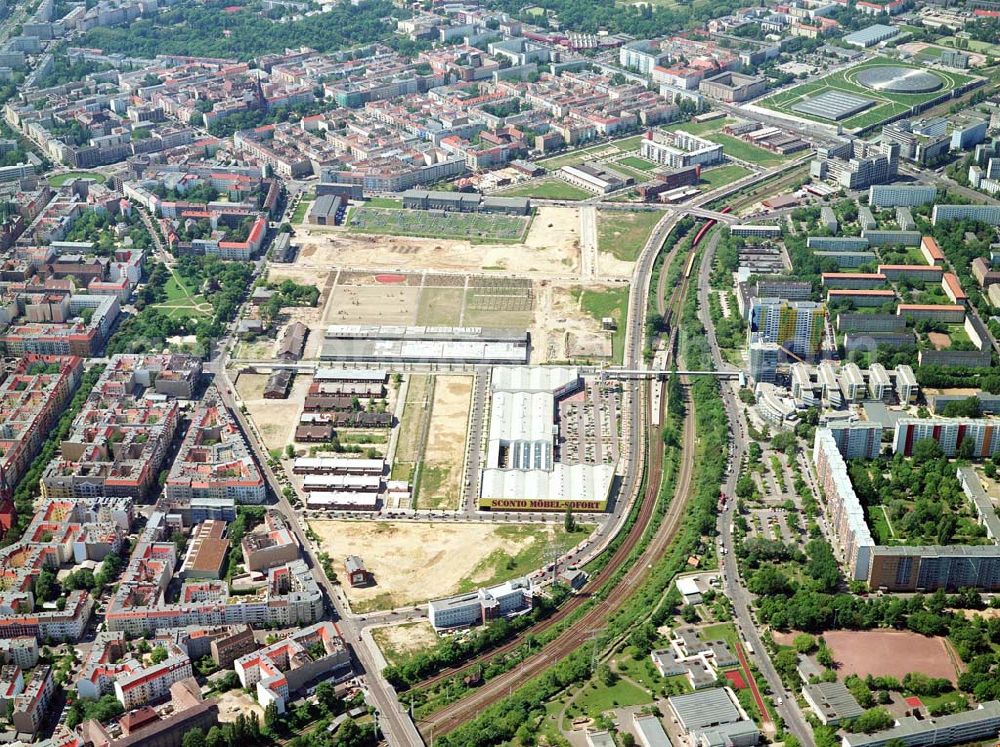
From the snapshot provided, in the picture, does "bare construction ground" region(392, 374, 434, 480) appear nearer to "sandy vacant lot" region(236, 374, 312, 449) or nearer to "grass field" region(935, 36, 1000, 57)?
"sandy vacant lot" region(236, 374, 312, 449)

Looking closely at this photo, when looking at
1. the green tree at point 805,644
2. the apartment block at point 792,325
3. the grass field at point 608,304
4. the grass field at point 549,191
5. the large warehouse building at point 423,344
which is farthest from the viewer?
the grass field at point 549,191

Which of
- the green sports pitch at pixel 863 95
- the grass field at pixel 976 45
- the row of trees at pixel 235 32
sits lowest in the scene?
the green sports pitch at pixel 863 95

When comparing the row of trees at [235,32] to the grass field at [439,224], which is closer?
the grass field at [439,224]

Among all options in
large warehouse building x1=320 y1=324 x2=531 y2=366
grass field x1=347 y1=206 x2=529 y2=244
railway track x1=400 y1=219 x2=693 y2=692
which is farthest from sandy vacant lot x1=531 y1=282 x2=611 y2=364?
railway track x1=400 y1=219 x2=693 y2=692

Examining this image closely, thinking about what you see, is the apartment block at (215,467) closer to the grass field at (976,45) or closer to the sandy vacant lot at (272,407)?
the sandy vacant lot at (272,407)

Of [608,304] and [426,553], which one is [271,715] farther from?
[608,304]

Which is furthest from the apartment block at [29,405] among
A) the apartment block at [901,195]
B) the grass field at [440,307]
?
the apartment block at [901,195]

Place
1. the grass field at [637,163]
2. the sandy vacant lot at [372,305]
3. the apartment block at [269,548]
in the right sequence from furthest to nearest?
the grass field at [637,163]
the sandy vacant lot at [372,305]
the apartment block at [269,548]

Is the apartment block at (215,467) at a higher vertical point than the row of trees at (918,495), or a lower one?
higher
